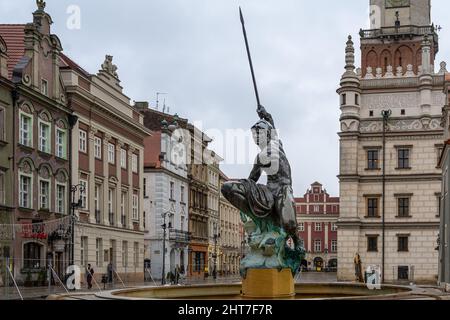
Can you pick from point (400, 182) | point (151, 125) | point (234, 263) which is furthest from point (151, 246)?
point (234, 263)

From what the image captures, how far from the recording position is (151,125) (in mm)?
73500

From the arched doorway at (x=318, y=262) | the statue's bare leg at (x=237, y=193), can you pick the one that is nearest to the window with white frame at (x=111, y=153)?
the statue's bare leg at (x=237, y=193)

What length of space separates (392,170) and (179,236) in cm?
2037

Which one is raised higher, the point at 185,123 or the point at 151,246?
the point at 185,123

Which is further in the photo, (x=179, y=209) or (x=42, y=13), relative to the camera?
(x=179, y=209)

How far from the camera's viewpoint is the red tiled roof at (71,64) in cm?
4673

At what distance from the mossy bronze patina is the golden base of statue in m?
0.11

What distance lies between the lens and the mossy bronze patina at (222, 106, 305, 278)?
15.0m

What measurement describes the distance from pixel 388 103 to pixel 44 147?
2786 centimetres

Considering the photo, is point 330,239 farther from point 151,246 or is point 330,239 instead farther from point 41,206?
point 41,206

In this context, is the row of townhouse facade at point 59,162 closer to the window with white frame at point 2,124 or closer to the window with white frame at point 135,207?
the window with white frame at point 2,124

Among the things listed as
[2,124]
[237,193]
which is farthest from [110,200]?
[237,193]

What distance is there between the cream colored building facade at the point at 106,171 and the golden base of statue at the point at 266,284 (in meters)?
A: 30.5

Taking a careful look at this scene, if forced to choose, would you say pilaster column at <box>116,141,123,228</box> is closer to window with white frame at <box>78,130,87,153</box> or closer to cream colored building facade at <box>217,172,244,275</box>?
window with white frame at <box>78,130,87,153</box>
